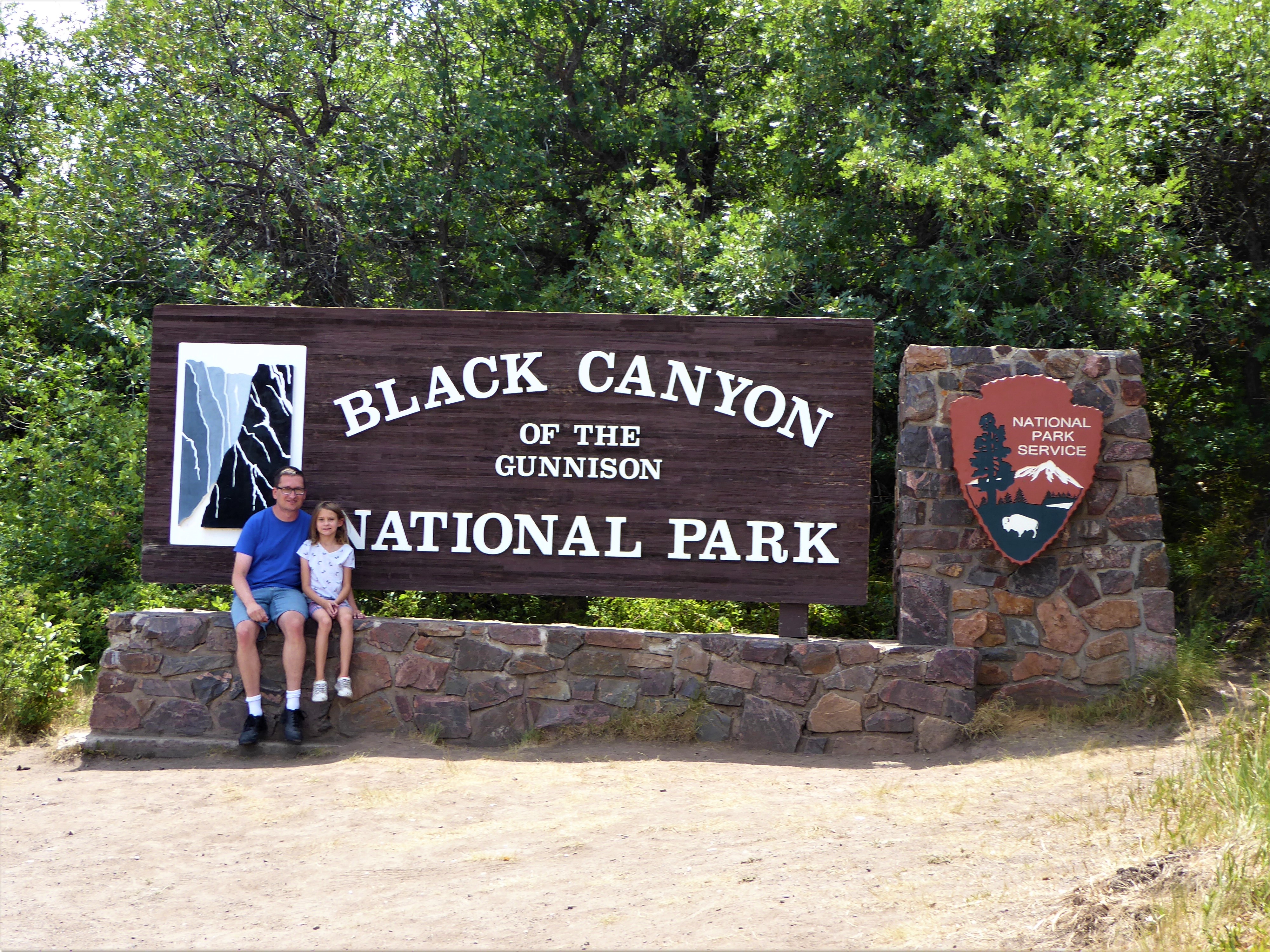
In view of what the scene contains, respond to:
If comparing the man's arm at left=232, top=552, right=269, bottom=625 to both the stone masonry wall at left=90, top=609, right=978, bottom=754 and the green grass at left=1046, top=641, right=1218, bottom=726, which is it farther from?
the green grass at left=1046, top=641, right=1218, bottom=726

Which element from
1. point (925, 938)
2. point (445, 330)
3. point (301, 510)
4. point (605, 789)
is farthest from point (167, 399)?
point (925, 938)

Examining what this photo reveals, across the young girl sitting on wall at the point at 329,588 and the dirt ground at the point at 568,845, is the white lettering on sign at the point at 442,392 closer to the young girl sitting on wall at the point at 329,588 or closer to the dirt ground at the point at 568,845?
the young girl sitting on wall at the point at 329,588

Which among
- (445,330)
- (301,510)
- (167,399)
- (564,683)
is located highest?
(445,330)

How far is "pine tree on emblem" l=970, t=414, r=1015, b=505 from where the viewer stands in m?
6.59

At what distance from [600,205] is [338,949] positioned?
26.6 ft

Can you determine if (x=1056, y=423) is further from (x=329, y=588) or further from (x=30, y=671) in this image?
(x=30, y=671)

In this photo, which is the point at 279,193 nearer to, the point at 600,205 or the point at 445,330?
the point at 600,205

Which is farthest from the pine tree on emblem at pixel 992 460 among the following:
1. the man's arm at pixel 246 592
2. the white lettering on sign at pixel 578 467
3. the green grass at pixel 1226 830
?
the man's arm at pixel 246 592

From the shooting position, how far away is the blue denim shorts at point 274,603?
6457 mm

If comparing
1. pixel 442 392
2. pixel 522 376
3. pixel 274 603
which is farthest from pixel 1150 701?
pixel 274 603

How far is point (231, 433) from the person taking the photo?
6.95 meters

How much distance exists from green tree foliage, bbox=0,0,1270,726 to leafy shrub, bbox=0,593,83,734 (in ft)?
2.51

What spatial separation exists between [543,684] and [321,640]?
52.1 inches

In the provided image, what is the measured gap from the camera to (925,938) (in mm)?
3527
